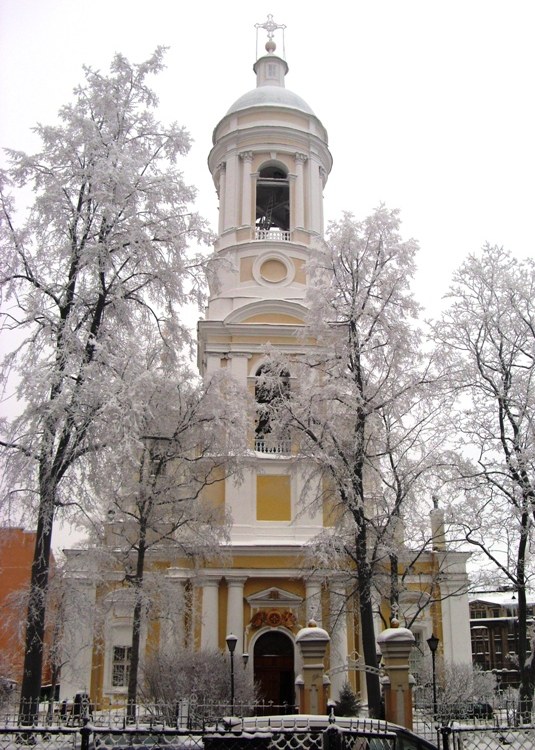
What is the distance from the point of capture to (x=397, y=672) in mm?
15180

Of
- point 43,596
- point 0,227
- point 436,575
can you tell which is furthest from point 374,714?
point 0,227

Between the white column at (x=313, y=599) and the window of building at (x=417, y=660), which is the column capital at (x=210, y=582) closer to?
the white column at (x=313, y=599)

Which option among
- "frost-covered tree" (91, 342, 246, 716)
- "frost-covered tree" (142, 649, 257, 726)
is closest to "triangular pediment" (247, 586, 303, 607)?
"frost-covered tree" (142, 649, 257, 726)

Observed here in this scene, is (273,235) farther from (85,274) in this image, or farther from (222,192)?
(85,274)

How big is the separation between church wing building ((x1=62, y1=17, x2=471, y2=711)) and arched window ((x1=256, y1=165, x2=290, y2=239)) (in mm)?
101

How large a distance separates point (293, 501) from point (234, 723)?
15236mm

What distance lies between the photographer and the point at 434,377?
1966cm

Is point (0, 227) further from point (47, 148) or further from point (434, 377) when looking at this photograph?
point (434, 377)

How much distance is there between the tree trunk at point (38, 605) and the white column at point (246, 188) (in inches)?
641

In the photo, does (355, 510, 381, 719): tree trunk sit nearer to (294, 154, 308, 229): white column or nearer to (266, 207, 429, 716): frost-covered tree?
(266, 207, 429, 716): frost-covered tree

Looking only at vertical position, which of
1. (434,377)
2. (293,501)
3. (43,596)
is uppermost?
(434,377)

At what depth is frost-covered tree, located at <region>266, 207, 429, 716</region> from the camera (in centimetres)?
1855

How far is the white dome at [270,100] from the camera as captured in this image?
3014cm

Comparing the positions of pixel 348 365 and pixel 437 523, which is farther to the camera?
pixel 437 523
